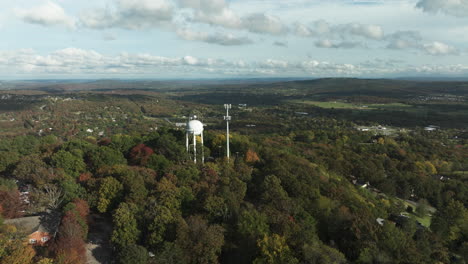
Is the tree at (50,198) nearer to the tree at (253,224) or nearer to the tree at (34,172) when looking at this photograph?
the tree at (34,172)

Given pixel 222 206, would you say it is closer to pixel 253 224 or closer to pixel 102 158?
pixel 253 224

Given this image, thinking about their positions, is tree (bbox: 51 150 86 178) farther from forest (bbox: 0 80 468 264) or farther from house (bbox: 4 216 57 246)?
house (bbox: 4 216 57 246)

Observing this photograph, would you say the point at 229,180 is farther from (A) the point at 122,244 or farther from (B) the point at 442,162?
(B) the point at 442,162

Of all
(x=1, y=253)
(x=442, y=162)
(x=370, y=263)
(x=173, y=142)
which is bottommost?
(x=442, y=162)

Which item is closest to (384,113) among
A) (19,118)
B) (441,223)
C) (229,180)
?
(441,223)

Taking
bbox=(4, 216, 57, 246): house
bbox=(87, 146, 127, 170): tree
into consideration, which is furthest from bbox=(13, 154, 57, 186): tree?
bbox=(4, 216, 57, 246): house

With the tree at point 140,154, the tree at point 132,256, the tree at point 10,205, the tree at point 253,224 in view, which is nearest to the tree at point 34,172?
the tree at point 10,205
